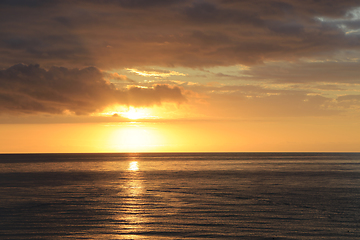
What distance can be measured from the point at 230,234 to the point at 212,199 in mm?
17610

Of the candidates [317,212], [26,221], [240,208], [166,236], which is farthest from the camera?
[240,208]

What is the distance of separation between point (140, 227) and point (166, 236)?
11.4ft

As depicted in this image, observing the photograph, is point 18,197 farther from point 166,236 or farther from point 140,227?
point 166,236

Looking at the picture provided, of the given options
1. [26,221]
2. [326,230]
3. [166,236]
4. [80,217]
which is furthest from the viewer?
[80,217]

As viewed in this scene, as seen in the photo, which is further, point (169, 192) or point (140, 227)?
point (169, 192)

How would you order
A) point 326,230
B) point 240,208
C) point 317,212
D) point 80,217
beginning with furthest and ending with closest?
point 240,208 < point 317,212 < point 80,217 < point 326,230

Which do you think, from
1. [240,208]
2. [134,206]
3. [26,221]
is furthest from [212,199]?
[26,221]

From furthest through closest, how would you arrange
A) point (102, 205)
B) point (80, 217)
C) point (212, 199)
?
point (212, 199), point (102, 205), point (80, 217)

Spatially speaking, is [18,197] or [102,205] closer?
[102,205]

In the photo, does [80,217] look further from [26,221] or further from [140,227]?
[140,227]

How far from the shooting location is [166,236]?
24062 millimetres

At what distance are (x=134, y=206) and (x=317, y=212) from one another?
19.4 m

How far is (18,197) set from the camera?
44188mm

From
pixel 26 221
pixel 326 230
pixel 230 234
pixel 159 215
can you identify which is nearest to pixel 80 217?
pixel 26 221
